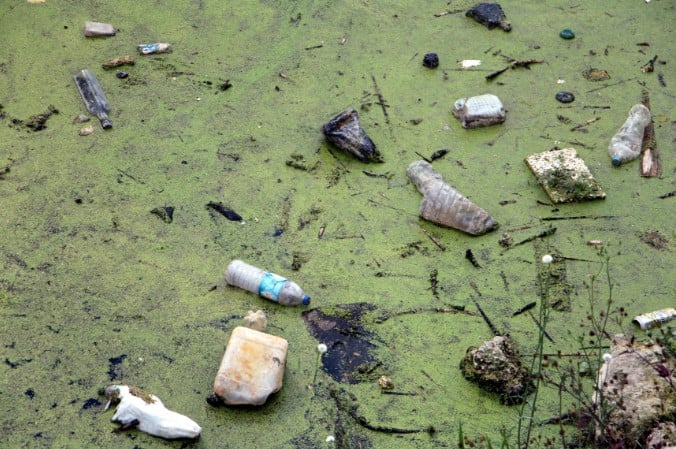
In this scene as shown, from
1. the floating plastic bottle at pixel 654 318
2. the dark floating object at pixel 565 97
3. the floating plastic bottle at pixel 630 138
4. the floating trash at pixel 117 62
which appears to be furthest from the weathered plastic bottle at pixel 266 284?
the dark floating object at pixel 565 97

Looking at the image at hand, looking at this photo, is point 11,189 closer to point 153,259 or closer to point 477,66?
point 153,259

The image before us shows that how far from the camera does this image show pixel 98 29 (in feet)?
13.4

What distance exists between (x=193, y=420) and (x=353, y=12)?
240 centimetres

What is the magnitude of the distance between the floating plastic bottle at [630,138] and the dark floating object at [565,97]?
0.26 metres

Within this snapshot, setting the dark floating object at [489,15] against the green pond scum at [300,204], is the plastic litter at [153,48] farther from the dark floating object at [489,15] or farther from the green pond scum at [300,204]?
the dark floating object at [489,15]

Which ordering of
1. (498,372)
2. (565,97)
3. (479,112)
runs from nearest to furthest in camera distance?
(498,372), (479,112), (565,97)

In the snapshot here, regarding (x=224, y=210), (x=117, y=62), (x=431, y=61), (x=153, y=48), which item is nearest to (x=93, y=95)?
(x=117, y=62)

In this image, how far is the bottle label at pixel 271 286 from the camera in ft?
9.70

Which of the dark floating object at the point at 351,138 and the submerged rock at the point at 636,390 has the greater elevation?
the submerged rock at the point at 636,390

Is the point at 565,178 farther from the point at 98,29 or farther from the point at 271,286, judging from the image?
the point at 98,29

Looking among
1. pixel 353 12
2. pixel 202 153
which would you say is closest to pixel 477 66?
pixel 353 12

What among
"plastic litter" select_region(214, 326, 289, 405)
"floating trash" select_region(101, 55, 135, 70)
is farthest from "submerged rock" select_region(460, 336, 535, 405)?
"floating trash" select_region(101, 55, 135, 70)

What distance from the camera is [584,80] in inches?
156

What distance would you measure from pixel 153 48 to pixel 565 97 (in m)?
1.88
